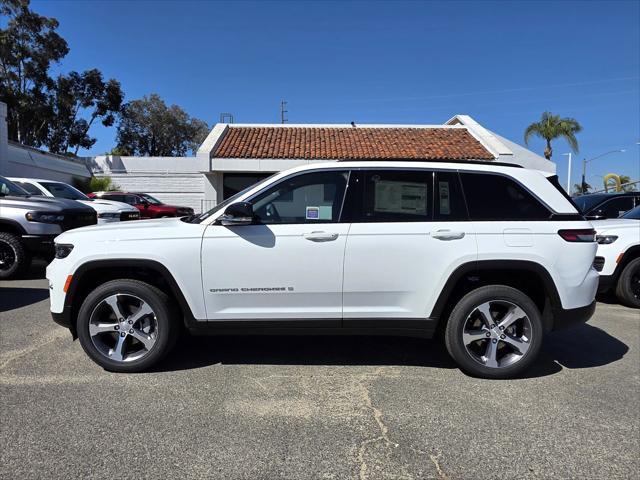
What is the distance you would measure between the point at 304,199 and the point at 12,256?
664 cm

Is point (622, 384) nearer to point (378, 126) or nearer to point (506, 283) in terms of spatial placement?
point (506, 283)

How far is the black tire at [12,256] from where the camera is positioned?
8.10m

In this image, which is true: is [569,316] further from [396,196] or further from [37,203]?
[37,203]

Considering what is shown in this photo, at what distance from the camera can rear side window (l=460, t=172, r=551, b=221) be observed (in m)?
4.03

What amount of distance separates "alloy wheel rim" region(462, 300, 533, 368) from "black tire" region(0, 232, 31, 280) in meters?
7.57

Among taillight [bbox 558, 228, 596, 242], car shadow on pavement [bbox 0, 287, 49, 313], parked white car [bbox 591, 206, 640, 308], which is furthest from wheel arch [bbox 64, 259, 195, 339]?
parked white car [bbox 591, 206, 640, 308]

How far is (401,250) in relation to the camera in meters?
3.90

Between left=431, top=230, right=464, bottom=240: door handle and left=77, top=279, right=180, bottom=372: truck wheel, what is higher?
left=431, top=230, right=464, bottom=240: door handle

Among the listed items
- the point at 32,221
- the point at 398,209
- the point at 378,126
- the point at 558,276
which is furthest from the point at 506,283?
the point at 378,126

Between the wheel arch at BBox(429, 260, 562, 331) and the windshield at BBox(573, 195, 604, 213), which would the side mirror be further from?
the windshield at BBox(573, 195, 604, 213)

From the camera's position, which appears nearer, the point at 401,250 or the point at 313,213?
the point at 401,250

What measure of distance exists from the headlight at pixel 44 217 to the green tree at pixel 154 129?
4291cm

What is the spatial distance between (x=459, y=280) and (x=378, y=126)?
19114 millimetres

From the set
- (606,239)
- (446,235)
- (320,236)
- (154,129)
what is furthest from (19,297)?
(154,129)
